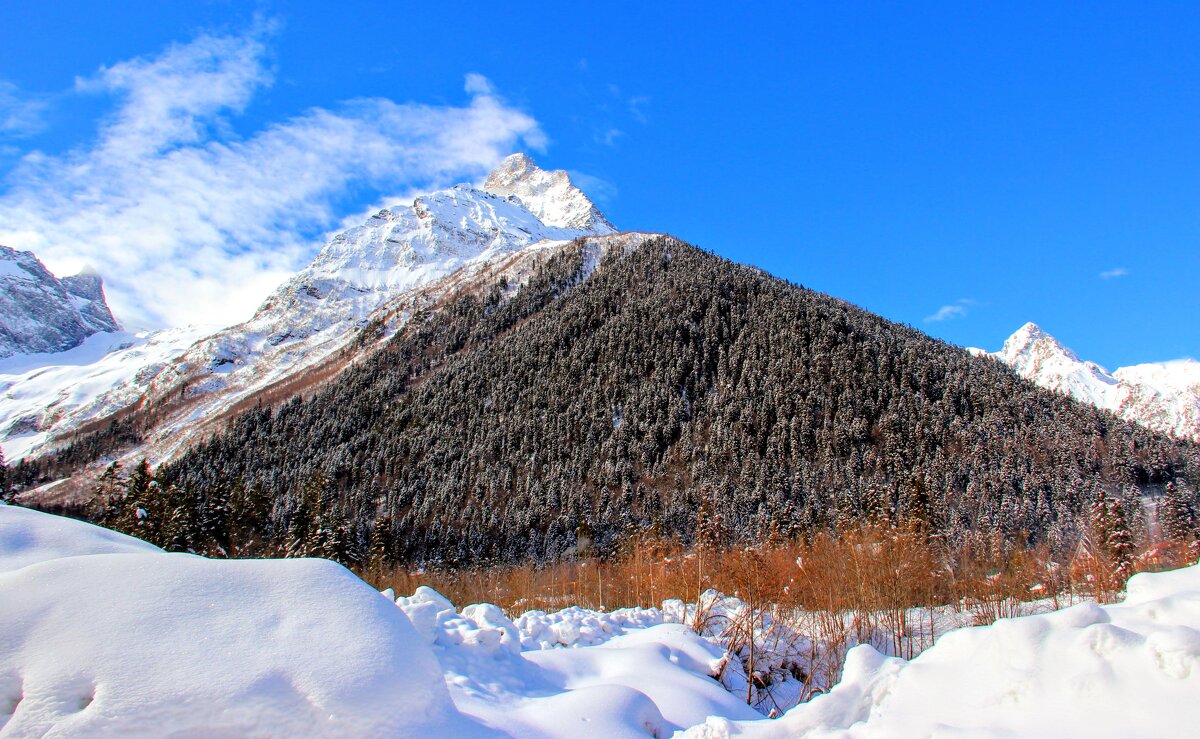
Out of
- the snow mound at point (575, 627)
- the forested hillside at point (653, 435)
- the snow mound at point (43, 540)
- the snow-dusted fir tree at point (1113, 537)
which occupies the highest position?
the forested hillside at point (653, 435)

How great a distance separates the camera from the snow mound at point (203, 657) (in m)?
3.27

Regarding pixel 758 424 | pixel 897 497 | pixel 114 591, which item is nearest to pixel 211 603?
pixel 114 591

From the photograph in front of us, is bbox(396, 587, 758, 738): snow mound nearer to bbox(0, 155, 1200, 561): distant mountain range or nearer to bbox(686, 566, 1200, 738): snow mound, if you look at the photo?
bbox(686, 566, 1200, 738): snow mound

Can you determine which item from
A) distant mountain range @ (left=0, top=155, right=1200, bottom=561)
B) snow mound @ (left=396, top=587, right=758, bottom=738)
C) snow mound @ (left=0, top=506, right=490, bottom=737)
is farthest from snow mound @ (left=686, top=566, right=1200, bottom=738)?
distant mountain range @ (left=0, top=155, right=1200, bottom=561)

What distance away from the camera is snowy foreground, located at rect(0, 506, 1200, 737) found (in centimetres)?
317

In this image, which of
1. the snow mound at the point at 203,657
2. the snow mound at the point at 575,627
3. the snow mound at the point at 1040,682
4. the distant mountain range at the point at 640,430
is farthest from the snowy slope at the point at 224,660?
the distant mountain range at the point at 640,430

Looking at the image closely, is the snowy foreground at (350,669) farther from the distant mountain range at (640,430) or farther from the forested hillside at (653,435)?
the forested hillside at (653,435)

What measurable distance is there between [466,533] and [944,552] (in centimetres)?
6485

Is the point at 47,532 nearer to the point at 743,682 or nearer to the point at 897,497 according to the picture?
the point at 743,682

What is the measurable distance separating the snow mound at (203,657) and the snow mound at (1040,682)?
7.20ft

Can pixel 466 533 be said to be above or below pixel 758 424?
below

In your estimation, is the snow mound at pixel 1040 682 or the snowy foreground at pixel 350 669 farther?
the snowy foreground at pixel 350 669

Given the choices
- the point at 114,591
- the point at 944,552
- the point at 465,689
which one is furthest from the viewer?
the point at 944,552

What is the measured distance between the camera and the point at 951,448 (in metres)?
71.9
